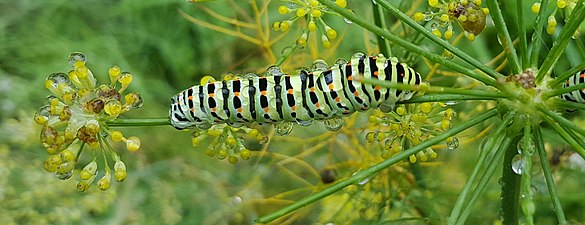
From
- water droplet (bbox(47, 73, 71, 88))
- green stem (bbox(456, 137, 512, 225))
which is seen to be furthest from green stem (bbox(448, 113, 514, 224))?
water droplet (bbox(47, 73, 71, 88))

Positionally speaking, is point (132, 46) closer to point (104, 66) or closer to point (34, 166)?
point (104, 66)

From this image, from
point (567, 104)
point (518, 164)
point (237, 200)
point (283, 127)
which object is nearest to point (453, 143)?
point (518, 164)

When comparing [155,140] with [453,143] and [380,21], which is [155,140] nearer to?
[380,21]

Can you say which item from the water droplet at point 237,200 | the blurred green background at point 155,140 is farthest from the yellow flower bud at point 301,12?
the water droplet at point 237,200

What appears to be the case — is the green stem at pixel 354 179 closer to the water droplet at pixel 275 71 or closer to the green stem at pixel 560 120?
the green stem at pixel 560 120

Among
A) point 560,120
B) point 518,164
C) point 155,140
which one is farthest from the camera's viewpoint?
point 155,140

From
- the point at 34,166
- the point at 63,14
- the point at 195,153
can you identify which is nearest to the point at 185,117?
the point at 34,166
